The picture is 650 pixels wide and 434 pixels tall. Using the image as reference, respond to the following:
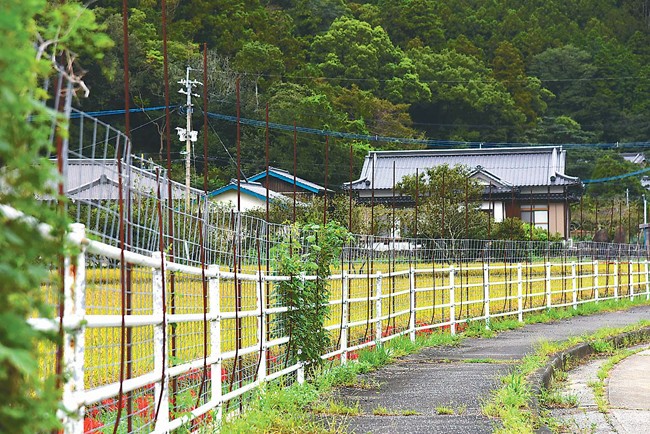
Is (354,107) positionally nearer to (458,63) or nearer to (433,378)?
(458,63)

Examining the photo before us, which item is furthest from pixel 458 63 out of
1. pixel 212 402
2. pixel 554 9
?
pixel 212 402

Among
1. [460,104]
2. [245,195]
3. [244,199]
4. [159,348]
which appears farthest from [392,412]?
[460,104]

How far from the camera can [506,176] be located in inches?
2201

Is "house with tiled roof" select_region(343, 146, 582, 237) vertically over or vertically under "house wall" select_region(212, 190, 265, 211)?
over

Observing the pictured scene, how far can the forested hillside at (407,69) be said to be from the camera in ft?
155

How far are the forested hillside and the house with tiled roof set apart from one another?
183 cm

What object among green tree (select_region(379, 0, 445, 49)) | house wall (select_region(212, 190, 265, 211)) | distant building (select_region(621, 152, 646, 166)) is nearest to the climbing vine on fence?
house wall (select_region(212, 190, 265, 211))

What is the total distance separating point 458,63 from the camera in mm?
71188

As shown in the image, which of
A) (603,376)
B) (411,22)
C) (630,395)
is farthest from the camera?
(411,22)

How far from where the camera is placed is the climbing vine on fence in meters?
9.01

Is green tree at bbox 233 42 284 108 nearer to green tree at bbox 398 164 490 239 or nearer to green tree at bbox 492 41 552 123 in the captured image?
green tree at bbox 398 164 490 239

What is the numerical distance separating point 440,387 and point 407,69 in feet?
189

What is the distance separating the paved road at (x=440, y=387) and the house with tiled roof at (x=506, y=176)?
33.8 metres

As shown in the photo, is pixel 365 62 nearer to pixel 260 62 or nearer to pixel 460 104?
pixel 460 104
